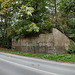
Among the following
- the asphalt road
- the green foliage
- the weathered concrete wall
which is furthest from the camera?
the weathered concrete wall

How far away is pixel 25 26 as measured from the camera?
1645cm

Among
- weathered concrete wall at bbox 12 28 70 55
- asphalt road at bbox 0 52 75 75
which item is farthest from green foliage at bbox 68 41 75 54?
asphalt road at bbox 0 52 75 75

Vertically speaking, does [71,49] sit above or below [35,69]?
below

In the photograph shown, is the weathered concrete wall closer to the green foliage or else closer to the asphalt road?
the green foliage

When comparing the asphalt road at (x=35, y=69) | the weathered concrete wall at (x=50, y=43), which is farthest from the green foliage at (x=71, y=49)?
the asphalt road at (x=35, y=69)

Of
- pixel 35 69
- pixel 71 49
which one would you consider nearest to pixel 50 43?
pixel 71 49

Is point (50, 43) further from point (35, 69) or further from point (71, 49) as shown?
point (35, 69)

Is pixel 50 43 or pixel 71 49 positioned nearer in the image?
pixel 71 49

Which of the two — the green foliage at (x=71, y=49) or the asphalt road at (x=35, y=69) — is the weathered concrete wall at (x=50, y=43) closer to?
the green foliage at (x=71, y=49)

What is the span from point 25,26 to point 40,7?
15.8 feet

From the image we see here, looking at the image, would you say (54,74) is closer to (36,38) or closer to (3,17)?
(36,38)

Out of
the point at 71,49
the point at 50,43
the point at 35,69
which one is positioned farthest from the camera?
the point at 50,43

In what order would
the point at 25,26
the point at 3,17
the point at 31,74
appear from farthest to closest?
the point at 3,17 < the point at 25,26 < the point at 31,74

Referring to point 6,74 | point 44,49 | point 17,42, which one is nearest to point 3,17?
point 17,42
